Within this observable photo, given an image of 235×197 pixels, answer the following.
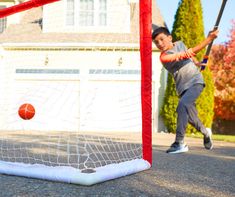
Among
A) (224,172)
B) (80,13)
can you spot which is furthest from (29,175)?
(80,13)

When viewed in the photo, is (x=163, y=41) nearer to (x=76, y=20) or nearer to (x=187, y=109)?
(x=187, y=109)

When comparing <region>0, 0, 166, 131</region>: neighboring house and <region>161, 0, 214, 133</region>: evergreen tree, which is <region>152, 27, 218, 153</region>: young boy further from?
<region>161, 0, 214, 133</region>: evergreen tree

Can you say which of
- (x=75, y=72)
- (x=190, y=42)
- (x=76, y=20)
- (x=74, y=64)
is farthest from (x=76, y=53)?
(x=190, y=42)

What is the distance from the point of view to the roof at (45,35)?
46.7 ft

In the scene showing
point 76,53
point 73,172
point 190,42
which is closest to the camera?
point 73,172

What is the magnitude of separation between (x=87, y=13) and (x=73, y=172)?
40.4ft

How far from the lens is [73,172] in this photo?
3.22 metres

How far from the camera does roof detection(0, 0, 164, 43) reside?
14239mm

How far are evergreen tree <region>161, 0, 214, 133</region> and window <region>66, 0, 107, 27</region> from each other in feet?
9.15

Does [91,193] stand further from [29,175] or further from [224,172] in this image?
[224,172]

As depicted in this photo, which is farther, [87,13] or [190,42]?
[87,13]

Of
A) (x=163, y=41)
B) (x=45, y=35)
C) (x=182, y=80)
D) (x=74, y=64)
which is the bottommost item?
(x=182, y=80)

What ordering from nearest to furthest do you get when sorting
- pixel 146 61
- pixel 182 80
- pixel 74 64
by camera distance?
pixel 146 61
pixel 182 80
pixel 74 64

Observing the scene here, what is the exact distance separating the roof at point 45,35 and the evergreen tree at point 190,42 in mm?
1617
